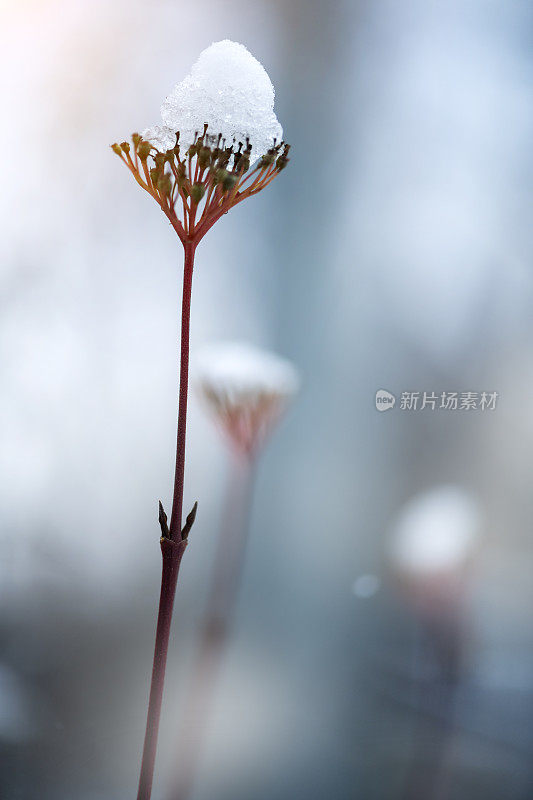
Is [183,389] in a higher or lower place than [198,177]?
lower

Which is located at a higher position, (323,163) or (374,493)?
(323,163)

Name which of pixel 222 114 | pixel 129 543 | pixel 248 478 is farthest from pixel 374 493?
pixel 222 114

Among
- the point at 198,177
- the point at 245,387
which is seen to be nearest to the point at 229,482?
the point at 245,387

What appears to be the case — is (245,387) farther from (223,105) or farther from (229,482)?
(223,105)

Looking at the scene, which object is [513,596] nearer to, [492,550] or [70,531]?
[492,550]

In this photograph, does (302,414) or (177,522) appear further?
(302,414)
